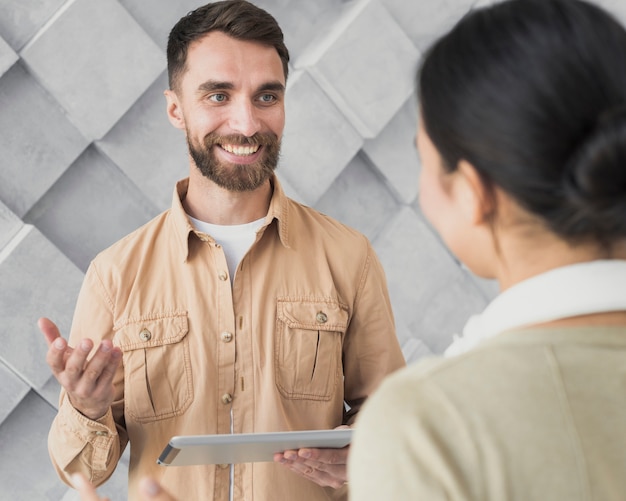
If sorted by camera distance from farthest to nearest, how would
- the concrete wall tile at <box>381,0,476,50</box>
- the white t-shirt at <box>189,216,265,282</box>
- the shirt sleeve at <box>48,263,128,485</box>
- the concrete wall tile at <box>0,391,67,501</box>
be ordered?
the concrete wall tile at <box>381,0,476,50</box> → the concrete wall tile at <box>0,391,67,501</box> → the white t-shirt at <box>189,216,265,282</box> → the shirt sleeve at <box>48,263,128,485</box>

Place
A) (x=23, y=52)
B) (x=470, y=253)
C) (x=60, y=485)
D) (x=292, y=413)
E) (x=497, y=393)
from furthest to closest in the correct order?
(x=60, y=485)
(x=23, y=52)
(x=292, y=413)
(x=470, y=253)
(x=497, y=393)

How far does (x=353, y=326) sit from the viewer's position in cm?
116

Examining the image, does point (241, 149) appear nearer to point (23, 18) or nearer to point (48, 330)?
point (48, 330)

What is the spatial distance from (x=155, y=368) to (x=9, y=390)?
56cm

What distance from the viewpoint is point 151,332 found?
3.55ft

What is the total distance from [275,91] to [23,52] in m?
0.58

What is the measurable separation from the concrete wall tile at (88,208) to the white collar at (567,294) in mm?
1161

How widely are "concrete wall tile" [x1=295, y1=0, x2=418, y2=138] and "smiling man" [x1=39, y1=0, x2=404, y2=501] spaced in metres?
0.45

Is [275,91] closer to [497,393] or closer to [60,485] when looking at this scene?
[497,393]

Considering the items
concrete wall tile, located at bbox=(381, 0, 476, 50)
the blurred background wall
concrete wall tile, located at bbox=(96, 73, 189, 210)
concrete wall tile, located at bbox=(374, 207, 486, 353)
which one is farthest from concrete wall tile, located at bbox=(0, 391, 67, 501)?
concrete wall tile, located at bbox=(381, 0, 476, 50)

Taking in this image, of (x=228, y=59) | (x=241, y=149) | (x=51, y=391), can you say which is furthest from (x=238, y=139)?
(x=51, y=391)

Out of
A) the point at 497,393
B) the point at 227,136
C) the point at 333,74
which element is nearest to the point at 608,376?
the point at 497,393

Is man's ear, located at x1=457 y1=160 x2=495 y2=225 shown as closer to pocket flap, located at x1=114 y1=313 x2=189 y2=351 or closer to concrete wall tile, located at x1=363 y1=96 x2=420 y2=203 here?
pocket flap, located at x1=114 y1=313 x2=189 y2=351

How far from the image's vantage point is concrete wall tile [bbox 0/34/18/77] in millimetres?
1423
